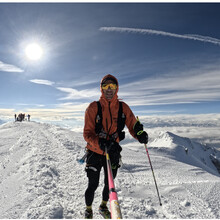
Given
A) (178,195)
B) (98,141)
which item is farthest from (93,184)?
(178,195)

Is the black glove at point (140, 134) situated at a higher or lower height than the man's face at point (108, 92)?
lower

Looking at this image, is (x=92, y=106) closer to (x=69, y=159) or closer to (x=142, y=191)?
(x=142, y=191)

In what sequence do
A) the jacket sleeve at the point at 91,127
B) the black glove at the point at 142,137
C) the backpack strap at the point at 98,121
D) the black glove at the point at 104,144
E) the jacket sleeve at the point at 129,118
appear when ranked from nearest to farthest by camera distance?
the black glove at the point at 104,144, the jacket sleeve at the point at 91,127, the backpack strap at the point at 98,121, the black glove at the point at 142,137, the jacket sleeve at the point at 129,118

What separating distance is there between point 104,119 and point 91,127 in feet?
1.24

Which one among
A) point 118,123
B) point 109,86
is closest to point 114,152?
point 118,123

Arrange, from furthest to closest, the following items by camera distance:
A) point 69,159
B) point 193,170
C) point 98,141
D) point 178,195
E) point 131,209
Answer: point 69,159, point 193,170, point 178,195, point 131,209, point 98,141

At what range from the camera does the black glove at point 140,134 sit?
12.5 ft

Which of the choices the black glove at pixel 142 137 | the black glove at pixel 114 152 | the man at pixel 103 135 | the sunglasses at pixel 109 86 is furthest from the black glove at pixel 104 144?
the sunglasses at pixel 109 86

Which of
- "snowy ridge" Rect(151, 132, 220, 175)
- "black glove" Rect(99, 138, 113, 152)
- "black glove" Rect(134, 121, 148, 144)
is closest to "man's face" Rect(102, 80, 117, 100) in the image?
"black glove" Rect(134, 121, 148, 144)

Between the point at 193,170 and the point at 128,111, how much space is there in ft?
21.8

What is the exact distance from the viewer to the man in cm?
349

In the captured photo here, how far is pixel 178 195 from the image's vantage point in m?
4.70

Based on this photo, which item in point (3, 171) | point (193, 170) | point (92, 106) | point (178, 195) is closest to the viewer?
point (92, 106)

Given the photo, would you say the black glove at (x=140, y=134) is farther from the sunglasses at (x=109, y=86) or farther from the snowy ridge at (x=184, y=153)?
the snowy ridge at (x=184, y=153)
